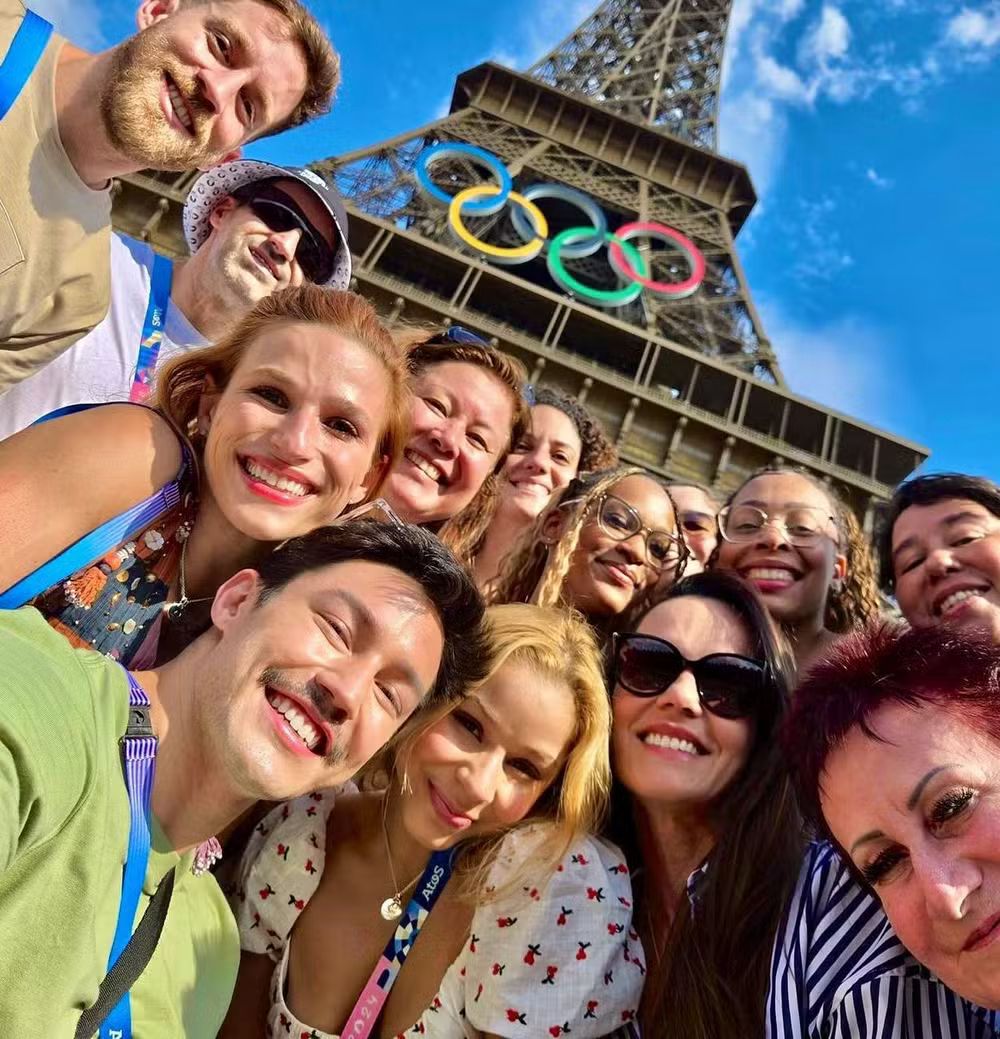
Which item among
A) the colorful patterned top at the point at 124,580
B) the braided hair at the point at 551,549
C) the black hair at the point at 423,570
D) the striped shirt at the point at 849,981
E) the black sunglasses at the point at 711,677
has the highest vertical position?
the braided hair at the point at 551,549

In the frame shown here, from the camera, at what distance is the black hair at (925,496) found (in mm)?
3504

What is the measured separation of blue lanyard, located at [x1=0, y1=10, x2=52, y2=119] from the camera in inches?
77.2

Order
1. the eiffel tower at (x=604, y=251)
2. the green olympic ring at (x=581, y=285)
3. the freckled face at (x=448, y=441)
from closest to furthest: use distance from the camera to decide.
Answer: the freckled face at (x=448, y=441) < the eiffel tower at (x=604, y=251) < the green olympic ring at (x=581, y=285)

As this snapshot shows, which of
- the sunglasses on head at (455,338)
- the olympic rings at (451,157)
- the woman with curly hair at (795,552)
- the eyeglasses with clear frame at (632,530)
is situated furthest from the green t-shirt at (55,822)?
the olympic rings at (451,157)

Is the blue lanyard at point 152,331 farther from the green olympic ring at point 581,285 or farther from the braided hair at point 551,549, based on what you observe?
the green olympic ring at point 581,285

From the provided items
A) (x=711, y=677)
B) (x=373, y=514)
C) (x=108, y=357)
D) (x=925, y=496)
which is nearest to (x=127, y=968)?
(x=373, y=514)

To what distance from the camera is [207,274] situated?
12.3 feet

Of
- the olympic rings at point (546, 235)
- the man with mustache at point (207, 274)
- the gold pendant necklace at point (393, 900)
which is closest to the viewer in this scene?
the gold pendant necklace at point (393, 900)

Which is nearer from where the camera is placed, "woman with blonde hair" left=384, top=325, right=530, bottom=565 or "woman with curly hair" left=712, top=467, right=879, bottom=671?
"woman with blonde hair" left=384, top=325, right=530, bottom=565

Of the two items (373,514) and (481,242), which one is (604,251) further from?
(373,514)

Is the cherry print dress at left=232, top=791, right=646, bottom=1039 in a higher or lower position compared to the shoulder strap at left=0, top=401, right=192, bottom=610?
lower

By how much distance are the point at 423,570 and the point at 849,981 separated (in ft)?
5.35

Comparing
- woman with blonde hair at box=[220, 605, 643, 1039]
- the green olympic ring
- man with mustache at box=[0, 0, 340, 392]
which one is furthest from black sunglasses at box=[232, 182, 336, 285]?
the green olympic ring

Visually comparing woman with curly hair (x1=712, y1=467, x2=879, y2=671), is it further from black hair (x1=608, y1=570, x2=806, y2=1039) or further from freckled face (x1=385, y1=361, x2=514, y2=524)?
freckled face (x1=385, y1=361, x2=514, y2=524)
